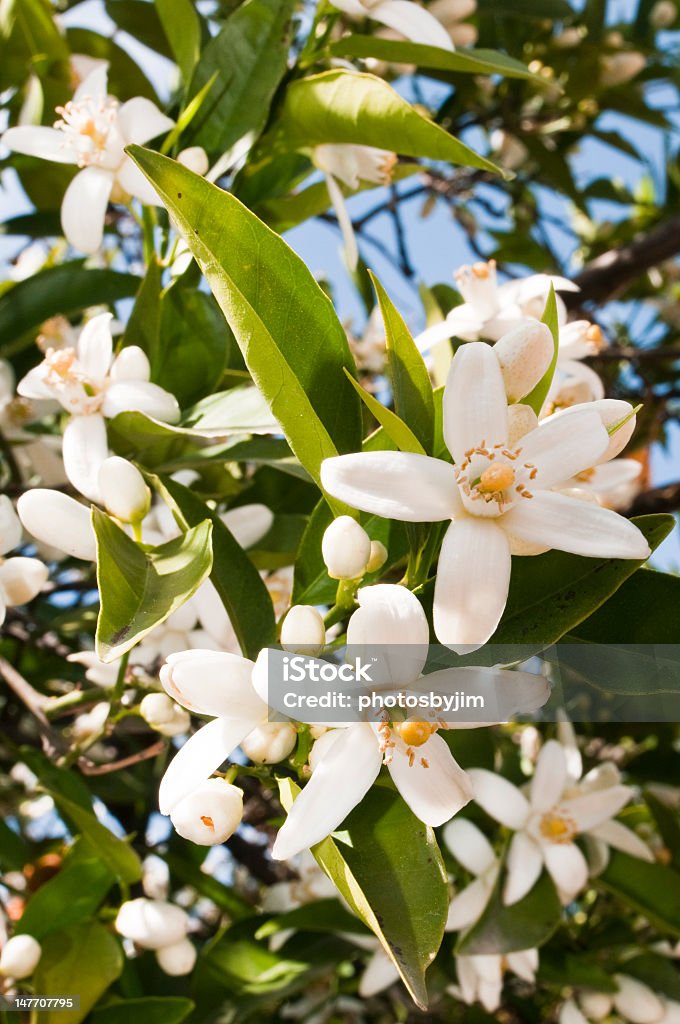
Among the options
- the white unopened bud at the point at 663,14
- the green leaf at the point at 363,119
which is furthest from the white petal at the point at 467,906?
the white unopened bud at the point at 663,14

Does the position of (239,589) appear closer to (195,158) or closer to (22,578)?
(22,578)

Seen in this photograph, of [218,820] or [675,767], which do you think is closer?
[218,820]

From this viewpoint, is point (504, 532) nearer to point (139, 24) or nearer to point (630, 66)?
point (139, 24)

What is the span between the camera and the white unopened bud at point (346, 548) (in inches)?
26.5

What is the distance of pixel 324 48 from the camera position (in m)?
1.13

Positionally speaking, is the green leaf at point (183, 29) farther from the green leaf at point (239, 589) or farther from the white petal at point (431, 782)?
the white petal at point (431, 782)

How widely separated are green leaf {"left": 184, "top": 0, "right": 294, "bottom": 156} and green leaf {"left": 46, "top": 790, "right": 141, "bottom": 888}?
739mm

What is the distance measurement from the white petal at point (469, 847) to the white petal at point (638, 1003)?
329 millimetres

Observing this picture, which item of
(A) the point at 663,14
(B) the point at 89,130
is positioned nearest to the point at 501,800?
(B) the point at 89,130

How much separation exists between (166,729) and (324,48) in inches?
32.2

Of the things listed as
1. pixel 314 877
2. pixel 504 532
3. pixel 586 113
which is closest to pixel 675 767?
pixel 314 877

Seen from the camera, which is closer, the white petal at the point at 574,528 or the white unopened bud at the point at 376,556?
the white petal at the point at 574,528

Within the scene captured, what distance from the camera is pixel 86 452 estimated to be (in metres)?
0.91

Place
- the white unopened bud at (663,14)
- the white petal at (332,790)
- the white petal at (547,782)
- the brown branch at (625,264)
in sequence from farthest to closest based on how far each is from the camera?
the white unopened bud at (663,14) → the brown branch at (625,264) → the white petal at (547,782) → the white petal at (332,790)
